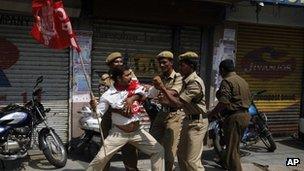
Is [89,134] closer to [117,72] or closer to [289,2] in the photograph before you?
[117,72]

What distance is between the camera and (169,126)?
651 cm

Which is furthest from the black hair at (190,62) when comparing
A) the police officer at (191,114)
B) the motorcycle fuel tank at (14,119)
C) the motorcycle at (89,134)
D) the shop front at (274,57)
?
the shop front at (274,57)

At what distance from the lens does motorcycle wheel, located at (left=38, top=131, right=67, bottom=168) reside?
7512 mm

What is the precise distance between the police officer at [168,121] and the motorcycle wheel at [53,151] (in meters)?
1.78

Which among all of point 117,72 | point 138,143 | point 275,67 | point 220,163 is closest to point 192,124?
point 138,143

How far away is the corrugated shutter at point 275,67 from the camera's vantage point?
11055mm

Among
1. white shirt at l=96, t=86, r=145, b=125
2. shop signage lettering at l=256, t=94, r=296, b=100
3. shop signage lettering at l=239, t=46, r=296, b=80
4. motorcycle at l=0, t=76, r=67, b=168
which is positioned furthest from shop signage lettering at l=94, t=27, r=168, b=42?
white shirt at l=96, t=86, r=145, b=125

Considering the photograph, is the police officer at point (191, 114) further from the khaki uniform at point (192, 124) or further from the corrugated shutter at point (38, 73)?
the corrugated shutter at point (38, 73)

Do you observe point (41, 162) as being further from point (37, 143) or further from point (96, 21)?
point (96, 21)

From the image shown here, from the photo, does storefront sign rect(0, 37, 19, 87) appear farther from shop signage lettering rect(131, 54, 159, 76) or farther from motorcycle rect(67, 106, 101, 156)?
shop signage lettering rect(131, 54, 159, 76)

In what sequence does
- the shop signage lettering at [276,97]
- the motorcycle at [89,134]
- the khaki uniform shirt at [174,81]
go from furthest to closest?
the shop signage lettering at [276,97], the motorcycle at [89,134], the khaki uniform shirt at [174,81]

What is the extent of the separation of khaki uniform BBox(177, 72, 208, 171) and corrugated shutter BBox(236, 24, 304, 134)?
497 centimetres

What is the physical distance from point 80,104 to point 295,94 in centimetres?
573

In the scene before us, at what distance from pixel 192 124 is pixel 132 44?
3781mm
